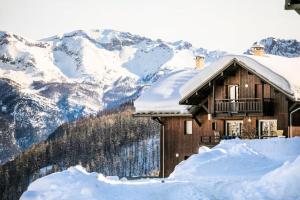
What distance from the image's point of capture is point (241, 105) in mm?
41281

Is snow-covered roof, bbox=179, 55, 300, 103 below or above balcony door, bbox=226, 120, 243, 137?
above

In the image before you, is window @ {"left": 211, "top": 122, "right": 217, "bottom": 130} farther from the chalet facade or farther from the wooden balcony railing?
the wooden balcony railing

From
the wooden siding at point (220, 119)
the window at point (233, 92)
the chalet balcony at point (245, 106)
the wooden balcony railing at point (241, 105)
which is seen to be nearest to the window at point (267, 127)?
the wooden siding at point (220, 119)

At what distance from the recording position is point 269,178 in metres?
17.9

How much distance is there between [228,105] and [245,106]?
3.63 ft

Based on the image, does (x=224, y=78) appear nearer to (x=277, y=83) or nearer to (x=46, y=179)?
(x=277, y=83)

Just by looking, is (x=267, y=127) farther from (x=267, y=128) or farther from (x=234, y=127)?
(x=234, y=127)

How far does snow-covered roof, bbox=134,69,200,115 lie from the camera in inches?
1781

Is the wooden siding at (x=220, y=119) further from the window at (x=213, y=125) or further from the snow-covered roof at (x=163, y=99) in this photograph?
the snow-covered roof at (x=163, y=99)

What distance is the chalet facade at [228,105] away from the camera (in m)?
39.9

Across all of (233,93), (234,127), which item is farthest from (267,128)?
(233,93)

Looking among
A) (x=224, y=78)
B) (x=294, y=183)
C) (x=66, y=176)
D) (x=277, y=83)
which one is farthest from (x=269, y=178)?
(x=224, y=78)

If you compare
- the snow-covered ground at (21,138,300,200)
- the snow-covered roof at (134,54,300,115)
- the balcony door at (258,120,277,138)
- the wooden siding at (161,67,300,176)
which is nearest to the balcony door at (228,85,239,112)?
the wooden siding at (161,67,300,176)

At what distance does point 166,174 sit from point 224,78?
7.84 meters
